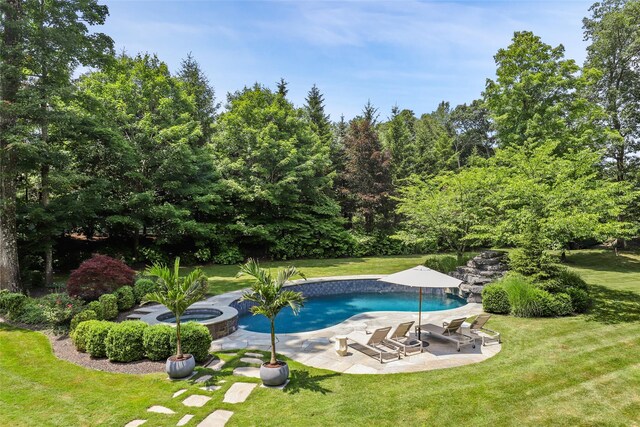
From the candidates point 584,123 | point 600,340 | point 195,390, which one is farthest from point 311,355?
point 584,123

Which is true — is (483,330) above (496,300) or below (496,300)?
below

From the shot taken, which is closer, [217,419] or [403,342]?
[217,419]

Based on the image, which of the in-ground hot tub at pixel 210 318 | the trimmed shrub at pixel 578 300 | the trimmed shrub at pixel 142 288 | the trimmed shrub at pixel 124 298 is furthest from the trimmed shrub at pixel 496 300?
the trimmed shrub at pixel 124 298

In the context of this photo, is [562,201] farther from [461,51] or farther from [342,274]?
[342,274]

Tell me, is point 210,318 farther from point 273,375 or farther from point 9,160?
point 9,160

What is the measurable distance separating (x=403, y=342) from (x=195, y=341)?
5.11 metres

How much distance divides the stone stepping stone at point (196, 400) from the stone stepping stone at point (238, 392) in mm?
343

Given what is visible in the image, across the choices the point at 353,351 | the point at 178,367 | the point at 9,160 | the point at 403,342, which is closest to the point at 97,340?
the point at 178,367

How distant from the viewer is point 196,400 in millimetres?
6168

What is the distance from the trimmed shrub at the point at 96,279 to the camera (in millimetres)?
11055

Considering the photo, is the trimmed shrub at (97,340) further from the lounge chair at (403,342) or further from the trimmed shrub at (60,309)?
the lounge chair at (403,342)

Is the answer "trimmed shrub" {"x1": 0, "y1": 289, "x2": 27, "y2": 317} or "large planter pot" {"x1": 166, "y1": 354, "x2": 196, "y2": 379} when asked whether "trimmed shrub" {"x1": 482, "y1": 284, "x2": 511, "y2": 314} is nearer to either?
"large planter pot" {"x1": 166, "y1": 354, "x2": 196, "y2": 379}

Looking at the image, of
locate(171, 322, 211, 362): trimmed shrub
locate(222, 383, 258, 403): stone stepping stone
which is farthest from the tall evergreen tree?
locate(222, 383, 258, 403): stone stepping stone

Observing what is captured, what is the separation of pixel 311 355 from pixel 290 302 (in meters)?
2.37
